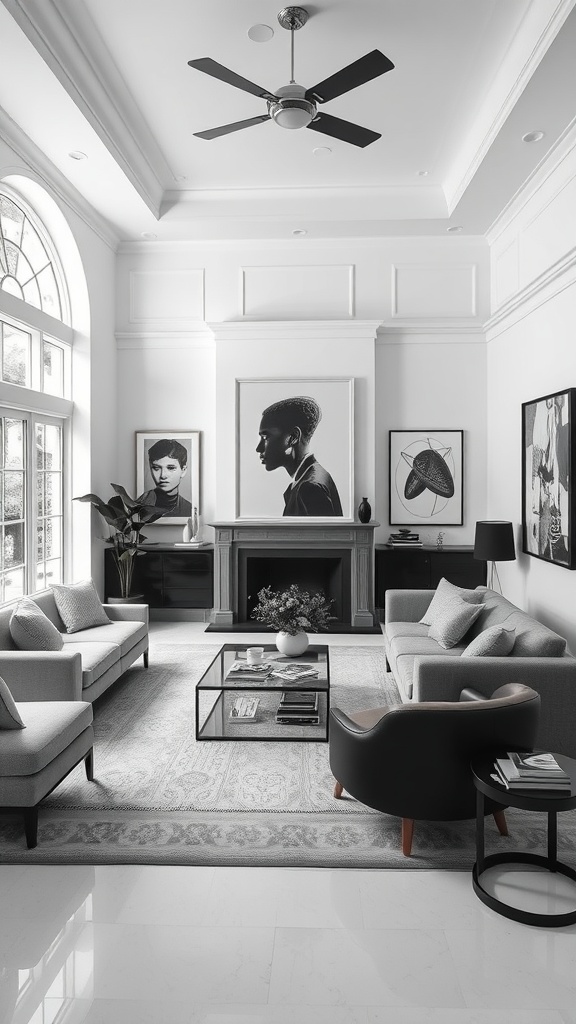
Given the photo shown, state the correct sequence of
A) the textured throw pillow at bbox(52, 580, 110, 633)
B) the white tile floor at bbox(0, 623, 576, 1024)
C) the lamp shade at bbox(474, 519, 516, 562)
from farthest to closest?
1. the lamp shade at bbox(474, 519, 516, 562)
2. the textured throw pillow at bbox(52, 580, 110, 633)
3. the white tile floor at bbox(0, 623, 576, 1024)

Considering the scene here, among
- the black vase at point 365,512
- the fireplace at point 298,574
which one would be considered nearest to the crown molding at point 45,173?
the fireplace at point 298,574

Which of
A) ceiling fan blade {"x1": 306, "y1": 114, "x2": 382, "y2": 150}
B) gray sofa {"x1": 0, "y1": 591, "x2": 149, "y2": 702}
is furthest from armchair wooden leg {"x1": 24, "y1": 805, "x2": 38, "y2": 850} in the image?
ceiling fan blade {"x1": 306, "y1": 114, "x2": 382, "y2": 150}

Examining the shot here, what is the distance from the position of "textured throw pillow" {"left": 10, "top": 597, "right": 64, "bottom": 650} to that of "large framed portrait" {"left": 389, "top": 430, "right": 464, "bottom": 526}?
4.34 meters

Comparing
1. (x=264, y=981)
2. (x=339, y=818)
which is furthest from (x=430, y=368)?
(x=264, y=981)

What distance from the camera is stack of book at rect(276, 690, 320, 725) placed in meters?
4.43

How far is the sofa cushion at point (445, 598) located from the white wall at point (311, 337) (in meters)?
2.36

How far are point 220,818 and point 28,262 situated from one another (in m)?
4.91

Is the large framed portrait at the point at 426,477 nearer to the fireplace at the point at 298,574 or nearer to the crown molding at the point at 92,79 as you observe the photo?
the fireplace at the point at 298,574

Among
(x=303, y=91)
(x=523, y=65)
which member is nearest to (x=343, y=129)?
(x=303, y=91)

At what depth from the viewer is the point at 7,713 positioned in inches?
127

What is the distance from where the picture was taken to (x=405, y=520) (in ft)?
25.6

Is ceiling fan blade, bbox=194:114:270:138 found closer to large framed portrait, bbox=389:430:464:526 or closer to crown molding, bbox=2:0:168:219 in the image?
crown molding, bbox=2:0:168:219

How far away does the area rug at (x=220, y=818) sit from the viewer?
9.77 ft

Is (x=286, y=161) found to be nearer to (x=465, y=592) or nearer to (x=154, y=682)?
(x=465, y=592)
